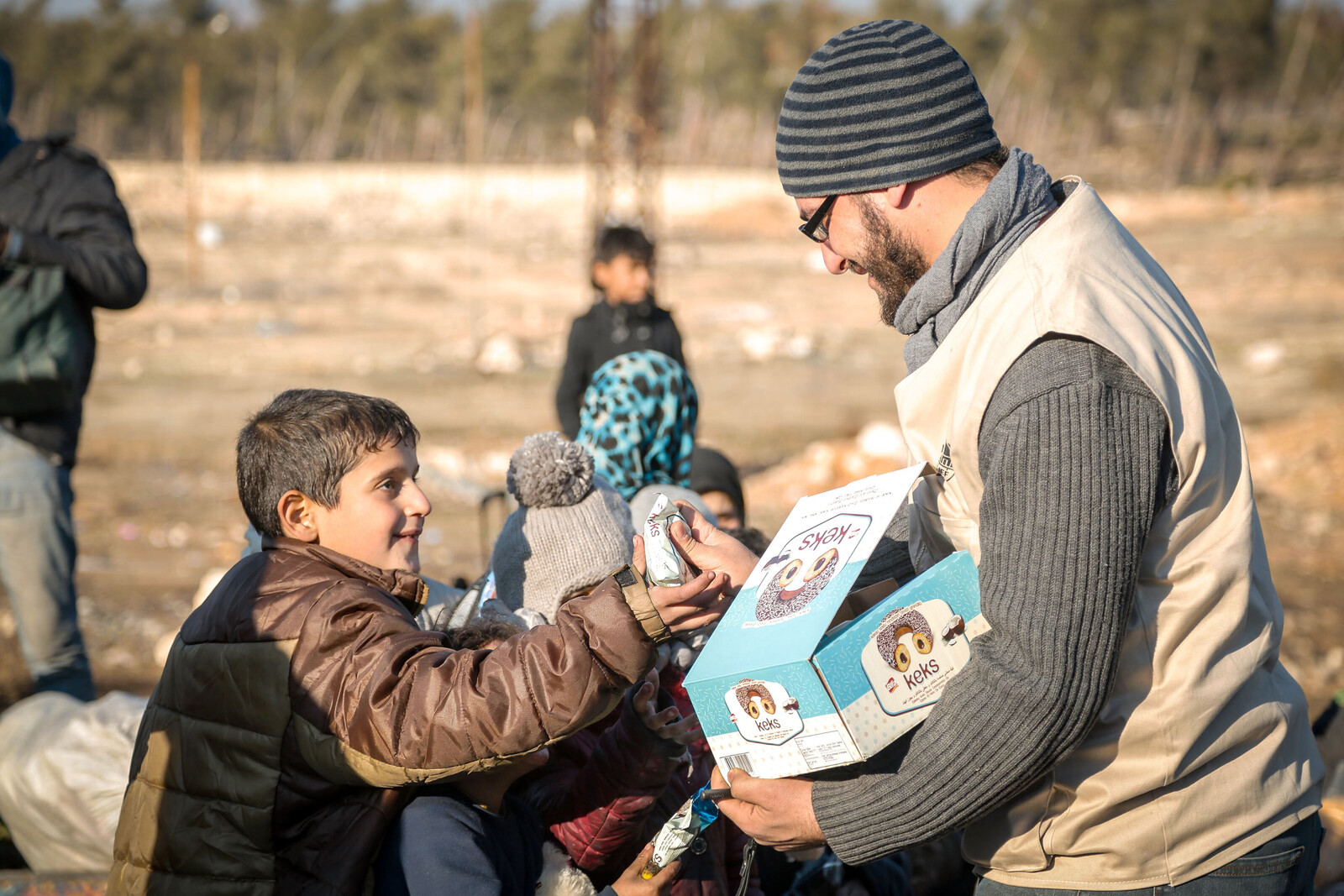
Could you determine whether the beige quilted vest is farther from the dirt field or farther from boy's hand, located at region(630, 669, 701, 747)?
the dirt field

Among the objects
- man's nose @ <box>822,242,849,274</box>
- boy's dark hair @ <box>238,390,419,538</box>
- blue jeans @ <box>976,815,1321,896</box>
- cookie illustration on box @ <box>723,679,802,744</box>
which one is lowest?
blue jeans @ <box>976,815,1321,896</box>

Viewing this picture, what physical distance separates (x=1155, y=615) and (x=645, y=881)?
1080 millimetres

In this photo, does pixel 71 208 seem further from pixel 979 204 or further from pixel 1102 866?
pixel 1102 866

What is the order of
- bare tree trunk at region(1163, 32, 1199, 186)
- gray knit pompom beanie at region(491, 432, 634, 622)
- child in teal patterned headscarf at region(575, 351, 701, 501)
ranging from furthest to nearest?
bare tree trunk at region(1163, 32, 1199, 186)
child in teal patterned headscarf at region(575, 351, 701, 501)
gray knit pompom beanie at region(491, 432, 634, 622)

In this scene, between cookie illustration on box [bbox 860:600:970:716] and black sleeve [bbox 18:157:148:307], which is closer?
cookie illustration on box [bbox 860:600:970:716]

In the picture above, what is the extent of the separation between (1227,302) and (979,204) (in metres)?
21.7

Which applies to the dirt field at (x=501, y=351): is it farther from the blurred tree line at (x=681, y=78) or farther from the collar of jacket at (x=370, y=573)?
the blurred tree line at (x=681, y=78)

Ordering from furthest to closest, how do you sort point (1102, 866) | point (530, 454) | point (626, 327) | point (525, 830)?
point (626, 327) < point (530, 454) < point (525, 830) < point (1102, 866)

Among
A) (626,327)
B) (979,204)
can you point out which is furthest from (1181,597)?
(626,327)

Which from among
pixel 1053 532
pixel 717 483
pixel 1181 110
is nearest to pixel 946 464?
pixel 1053 532

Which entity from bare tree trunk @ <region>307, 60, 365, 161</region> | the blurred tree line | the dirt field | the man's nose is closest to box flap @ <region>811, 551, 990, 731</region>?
the man's nose

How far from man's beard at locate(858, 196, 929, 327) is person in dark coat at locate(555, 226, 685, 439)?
420 cm

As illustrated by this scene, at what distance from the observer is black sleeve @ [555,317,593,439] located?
20.3 feet

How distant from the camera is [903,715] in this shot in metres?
1.50
